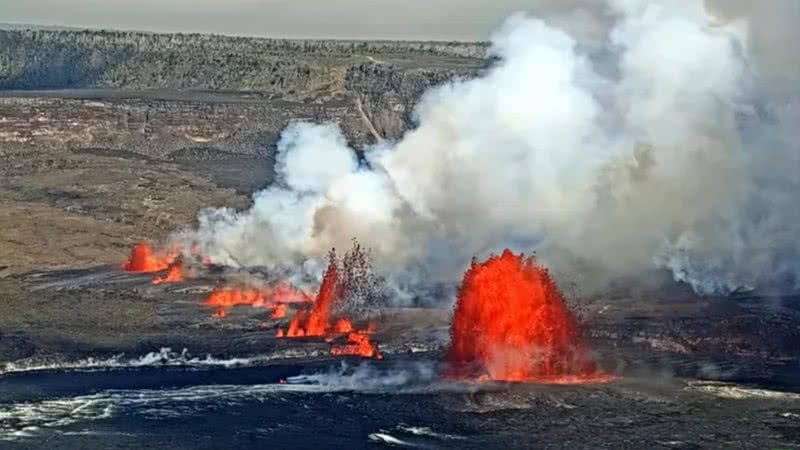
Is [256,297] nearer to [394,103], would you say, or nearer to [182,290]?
[182,290]


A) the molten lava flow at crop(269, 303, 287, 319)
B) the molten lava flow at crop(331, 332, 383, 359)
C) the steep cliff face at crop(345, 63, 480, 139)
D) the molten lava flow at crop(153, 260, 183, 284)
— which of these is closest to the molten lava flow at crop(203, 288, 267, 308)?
the molten lava flow at crop(269, 303, 287, 319)

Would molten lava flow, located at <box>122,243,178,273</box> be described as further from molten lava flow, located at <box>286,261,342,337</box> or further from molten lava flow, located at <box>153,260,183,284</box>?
molten lava flow, located at <box>286,261,342,337</box>

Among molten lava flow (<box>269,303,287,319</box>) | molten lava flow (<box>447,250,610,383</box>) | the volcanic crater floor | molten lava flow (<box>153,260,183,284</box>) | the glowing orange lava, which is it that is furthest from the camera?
molten lava flow (<box>153,260,183,284</box>)

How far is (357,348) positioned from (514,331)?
1073 centimetres

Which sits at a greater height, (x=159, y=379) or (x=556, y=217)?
(x=556, y=217)

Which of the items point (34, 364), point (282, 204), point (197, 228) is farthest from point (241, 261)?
point (34, 364)

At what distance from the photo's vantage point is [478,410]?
62844mm

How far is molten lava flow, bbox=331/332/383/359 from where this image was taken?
250 ft

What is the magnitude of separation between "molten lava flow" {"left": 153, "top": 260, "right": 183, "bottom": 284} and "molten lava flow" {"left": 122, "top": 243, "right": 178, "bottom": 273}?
1.89m

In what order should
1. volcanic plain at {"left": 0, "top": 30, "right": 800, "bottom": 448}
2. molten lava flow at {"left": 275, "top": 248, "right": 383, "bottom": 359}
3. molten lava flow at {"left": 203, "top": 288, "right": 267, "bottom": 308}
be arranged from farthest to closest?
molten lava flow at {"left": 203, "top": 288, "right": 267, "bottom": 308}
molten lava flow at {"left": 275, "top": 248, "right": 383, "bottom": 359}
volcanic plain at {"left": 0, "top": 30, "right": 800, "bottom": 448}

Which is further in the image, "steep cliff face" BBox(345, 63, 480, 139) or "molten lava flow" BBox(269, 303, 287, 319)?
"steep cliff face" BBox(345, 63, 480, 139)

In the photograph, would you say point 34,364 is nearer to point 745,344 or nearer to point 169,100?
point 745,344

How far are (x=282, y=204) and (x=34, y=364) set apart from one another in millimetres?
41550

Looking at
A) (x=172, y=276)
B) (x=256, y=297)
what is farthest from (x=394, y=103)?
(x=256, y=297)
